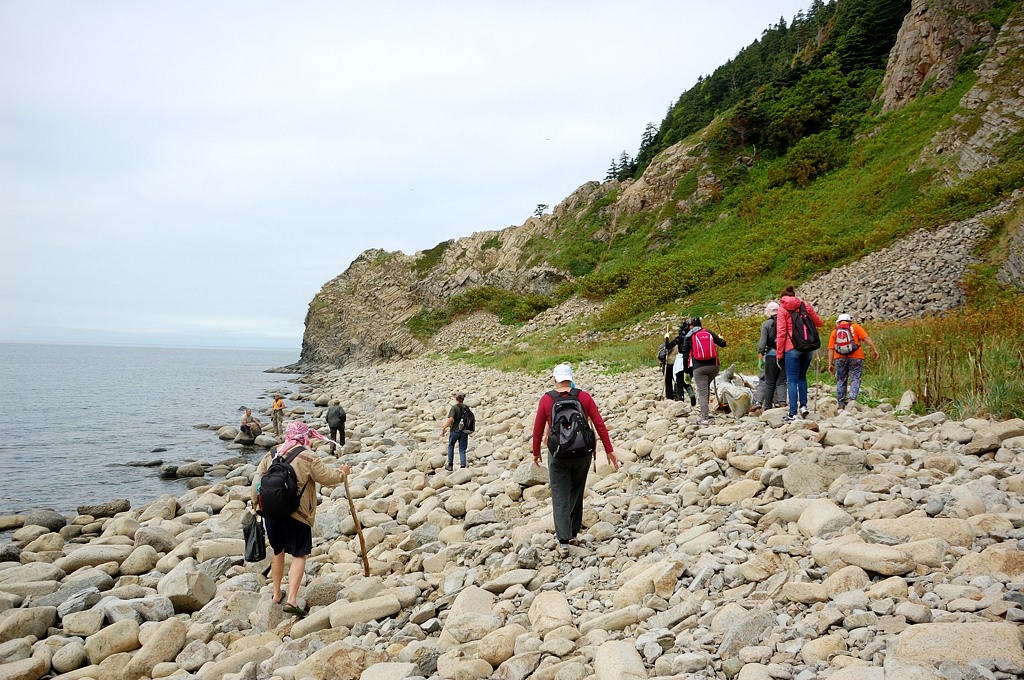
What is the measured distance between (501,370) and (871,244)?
19.4 metres

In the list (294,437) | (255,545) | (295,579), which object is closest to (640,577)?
(295,579)

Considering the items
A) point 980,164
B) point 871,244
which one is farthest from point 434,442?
point 980,164

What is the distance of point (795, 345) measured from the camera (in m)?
9.22

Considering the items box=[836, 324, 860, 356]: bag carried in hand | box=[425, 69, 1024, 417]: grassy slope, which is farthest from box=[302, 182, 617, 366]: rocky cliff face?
box=[836, 324, 860, 356]: bag carried in hand

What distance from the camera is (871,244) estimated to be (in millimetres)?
27484

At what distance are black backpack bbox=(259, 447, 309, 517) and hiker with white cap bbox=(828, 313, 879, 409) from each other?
872cm

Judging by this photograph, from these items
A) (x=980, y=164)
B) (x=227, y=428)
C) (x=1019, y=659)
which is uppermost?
(x=980, y=164)

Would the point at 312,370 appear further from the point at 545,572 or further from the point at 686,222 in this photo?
the point at 545,572

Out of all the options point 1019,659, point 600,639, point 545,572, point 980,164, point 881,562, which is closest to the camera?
point 1019,659

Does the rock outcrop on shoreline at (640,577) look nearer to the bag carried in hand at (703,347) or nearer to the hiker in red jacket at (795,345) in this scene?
the hiker in red jacket at (795,345)

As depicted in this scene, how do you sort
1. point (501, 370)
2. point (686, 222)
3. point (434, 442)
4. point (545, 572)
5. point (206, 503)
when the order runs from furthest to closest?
point (686, 222), point (501, 370), point (434, 442), point (206, 503), point (545, 572)

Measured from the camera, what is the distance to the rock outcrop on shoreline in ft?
11.8

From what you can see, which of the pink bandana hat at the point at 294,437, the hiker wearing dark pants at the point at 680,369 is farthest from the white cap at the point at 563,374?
the hiker wearing dark pants at the point at 680,369

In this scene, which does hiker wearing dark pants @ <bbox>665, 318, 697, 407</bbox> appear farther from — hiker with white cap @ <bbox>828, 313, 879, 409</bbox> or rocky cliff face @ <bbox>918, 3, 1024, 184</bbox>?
rocky cliff face @ <bbox>918, 3, 1024, 184</bbox>
